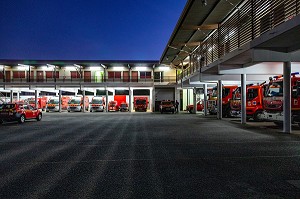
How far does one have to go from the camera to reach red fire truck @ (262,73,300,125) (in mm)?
14141

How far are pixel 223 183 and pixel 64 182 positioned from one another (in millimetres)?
3238

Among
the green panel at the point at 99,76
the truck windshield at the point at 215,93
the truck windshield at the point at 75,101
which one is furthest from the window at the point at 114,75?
the truck windshield at the point at 215,93

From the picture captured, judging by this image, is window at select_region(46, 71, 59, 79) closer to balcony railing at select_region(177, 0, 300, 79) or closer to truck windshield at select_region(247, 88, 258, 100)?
balcony railing at select_region(177, 0, 300, 79)

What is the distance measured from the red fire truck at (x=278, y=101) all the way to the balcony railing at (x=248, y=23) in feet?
11.0

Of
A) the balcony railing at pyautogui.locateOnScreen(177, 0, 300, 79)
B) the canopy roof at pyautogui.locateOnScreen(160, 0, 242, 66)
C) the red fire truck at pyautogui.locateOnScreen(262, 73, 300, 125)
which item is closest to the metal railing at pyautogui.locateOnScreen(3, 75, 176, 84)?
the canopy roof at pyautogui.locateOnScreen(160, 0, 242, 66)

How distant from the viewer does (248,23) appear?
13.4 metres

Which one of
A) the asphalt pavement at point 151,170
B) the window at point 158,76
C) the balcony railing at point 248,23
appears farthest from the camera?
the window at point 158,76

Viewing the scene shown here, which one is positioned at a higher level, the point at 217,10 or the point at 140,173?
the point at 217,10

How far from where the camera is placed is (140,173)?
19.6 feet

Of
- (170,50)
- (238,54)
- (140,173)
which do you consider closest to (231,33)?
(238,54)

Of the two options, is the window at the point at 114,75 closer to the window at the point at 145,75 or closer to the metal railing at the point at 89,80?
the metal railing at the point at 89,80

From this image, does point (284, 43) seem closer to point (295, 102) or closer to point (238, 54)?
point (238, 54)

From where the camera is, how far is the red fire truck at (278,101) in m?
14.1

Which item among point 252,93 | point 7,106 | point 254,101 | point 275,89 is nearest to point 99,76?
point 7,106
